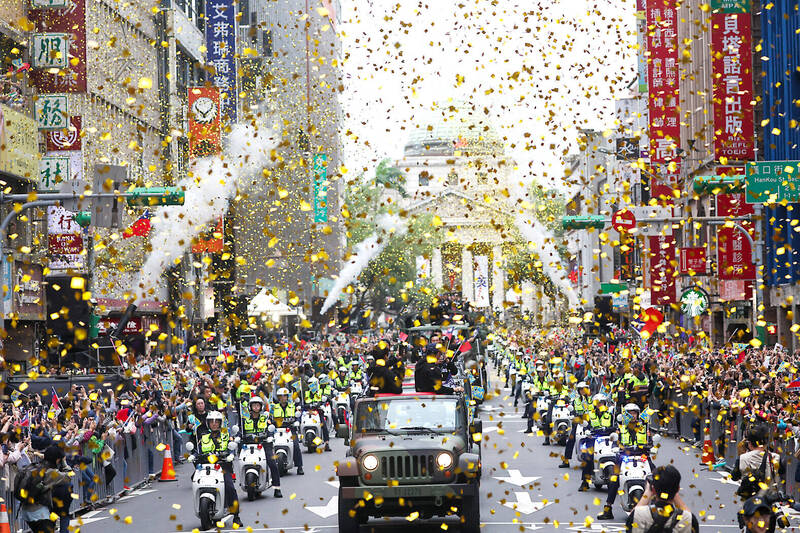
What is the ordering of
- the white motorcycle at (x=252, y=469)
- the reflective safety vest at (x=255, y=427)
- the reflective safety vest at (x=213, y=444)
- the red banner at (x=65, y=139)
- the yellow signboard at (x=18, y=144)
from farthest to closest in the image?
the red banner at (x=65, y=139) < the yellow signboard at (x=18, y=144) < the reflective safety vest at (x=255, y=427) < the white motorcycle at (x=252, y=469) < the reflective safety vest at (x=213, y=444)

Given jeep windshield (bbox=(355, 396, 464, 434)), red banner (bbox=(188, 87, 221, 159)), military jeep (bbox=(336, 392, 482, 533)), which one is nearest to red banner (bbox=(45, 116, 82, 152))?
red banner (bbox=(188, 87, 221, 159))

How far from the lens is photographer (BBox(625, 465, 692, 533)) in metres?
9.01

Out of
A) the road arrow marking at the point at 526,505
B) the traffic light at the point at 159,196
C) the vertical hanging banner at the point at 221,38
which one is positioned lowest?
the road arrow marking at the point at 526,505

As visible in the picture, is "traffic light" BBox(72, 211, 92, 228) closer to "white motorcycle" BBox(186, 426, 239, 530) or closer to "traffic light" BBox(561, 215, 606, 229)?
"white motorcycle" BBox(186, 426, 239, 530)

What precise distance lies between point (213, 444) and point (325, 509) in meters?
1.93

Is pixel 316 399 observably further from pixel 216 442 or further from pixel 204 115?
pixel 204 115

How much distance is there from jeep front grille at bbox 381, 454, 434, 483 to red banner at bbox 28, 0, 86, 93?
25474mm

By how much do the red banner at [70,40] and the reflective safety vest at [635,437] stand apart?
24087 millimetres

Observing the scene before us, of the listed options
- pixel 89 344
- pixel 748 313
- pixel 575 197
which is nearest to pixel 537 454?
pixel 89 344

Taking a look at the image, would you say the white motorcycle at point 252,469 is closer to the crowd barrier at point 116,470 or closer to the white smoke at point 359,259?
the crowd barrier at point 116,470

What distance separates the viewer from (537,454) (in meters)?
27.2

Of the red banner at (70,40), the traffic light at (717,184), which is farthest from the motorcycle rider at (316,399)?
the red banner at (70,40)

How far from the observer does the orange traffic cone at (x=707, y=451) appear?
81.1 feet

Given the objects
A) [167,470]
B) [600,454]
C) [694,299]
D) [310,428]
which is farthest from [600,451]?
[694,299]
